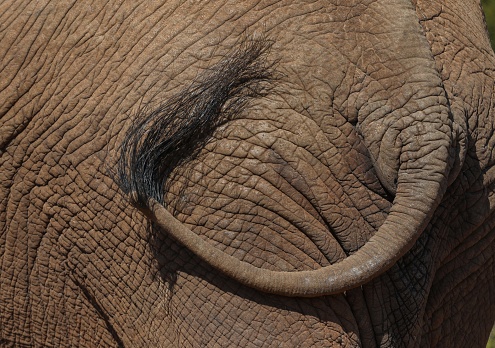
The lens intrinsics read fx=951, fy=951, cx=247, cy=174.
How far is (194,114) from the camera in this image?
315 cm

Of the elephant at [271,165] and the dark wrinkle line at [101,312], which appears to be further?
the dark wrinkle line at [101,312]

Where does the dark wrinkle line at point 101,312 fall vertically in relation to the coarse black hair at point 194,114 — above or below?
below

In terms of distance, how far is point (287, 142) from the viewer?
3107 mm

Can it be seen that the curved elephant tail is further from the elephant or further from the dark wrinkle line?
the dark wrinkle line

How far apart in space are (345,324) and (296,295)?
22 centimetres

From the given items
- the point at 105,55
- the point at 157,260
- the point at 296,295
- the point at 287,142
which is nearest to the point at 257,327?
the point at 296,295

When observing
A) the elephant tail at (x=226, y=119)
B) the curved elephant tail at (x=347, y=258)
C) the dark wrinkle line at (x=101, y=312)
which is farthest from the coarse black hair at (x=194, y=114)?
the dark wrinkle line at (x=101, y=312)

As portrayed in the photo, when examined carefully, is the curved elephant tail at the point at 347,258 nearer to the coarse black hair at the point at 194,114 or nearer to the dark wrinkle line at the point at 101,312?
the coarse black hair at the point at 194,114

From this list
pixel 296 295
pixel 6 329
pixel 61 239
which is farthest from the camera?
pixel 6 329

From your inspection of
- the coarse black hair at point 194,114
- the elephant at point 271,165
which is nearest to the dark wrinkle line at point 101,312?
the elephant at point 271,165

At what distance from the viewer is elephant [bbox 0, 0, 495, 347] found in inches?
122

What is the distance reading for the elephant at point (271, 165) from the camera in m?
3.10

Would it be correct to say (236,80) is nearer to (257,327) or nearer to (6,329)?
(257,327)

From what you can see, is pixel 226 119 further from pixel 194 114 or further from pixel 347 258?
pixel 347 258
